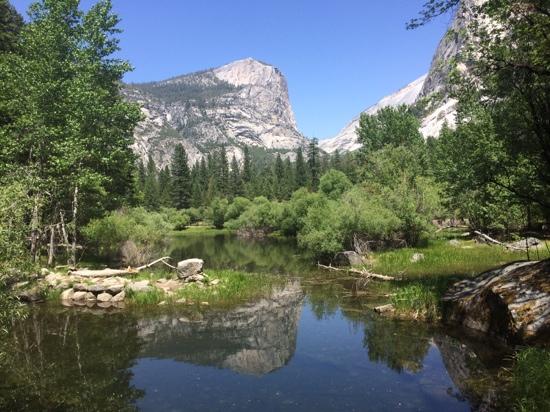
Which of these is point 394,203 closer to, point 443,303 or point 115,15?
point 443,303

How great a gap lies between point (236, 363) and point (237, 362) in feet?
0.29

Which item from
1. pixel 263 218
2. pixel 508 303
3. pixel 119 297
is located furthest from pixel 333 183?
pixel 508 303

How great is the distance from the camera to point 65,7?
2992 centimetres

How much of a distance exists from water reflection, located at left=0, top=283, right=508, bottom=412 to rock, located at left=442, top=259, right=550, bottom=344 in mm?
1155

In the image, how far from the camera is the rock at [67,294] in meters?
22.8

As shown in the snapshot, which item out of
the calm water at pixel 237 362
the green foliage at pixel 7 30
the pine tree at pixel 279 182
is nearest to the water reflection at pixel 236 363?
the calm water at pixel 237 362

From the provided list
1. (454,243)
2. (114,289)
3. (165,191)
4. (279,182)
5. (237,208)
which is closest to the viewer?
(114,289)

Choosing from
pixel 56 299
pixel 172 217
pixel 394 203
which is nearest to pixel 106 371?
pixel 56 299

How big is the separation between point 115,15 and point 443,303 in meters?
29.4

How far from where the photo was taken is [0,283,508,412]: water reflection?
11.5 metres

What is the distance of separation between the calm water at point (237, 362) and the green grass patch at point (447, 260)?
8.91 m

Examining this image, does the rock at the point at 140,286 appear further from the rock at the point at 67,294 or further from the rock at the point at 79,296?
the rock at the point at 67,294

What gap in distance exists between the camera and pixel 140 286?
23656 mm

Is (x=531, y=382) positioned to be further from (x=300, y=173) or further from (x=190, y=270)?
(x=300, y=173)
